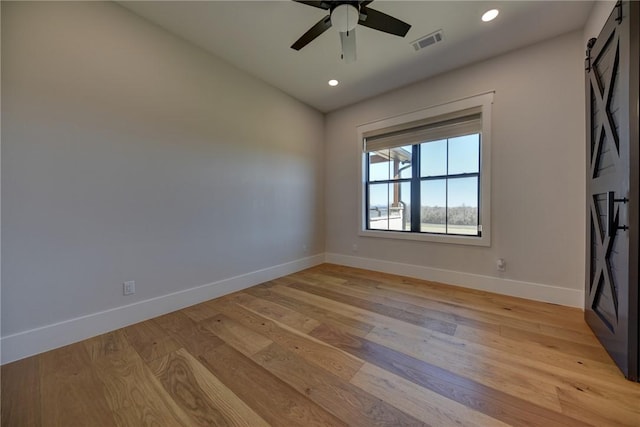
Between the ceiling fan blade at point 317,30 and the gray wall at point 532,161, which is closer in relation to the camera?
the ceiling fan blade at point 317,30

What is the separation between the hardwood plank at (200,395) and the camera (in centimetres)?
119

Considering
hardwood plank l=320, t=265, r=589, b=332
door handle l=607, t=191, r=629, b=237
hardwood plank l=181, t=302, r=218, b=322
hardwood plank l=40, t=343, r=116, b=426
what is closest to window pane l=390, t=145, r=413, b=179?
hardwood plank l=320, t=265, r=589, b=332

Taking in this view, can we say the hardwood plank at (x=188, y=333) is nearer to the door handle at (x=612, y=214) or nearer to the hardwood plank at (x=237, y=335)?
the hardwood plank at (x=237, y=335)

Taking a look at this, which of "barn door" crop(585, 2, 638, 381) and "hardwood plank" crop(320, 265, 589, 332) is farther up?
"barn door" crop(585, 2, 638, 381)

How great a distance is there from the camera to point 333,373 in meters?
1.50

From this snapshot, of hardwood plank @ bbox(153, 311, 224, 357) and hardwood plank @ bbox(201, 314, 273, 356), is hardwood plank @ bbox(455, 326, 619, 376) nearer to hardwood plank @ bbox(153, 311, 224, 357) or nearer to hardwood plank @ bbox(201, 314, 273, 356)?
hardwood plank @ bbox(201, 314, 273, 356)

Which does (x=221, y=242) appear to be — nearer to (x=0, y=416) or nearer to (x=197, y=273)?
(x=197, y=273)

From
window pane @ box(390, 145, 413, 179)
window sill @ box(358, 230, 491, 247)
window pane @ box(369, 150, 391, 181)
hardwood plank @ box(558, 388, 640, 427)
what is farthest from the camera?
window pane @ box(369, 150, 391, 181)

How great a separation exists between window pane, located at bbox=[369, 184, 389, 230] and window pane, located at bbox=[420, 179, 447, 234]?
1.85 ft

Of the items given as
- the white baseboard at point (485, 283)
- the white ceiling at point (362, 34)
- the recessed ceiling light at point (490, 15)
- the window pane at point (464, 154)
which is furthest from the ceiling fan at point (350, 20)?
the white baseboard at point (485, 283)

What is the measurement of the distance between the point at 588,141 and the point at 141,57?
4094 millimetres

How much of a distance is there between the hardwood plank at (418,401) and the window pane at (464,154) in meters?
2.66

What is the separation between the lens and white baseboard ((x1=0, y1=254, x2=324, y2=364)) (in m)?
1.67

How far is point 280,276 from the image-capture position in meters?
3.51
